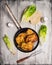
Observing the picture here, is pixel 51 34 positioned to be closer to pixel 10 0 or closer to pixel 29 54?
pixel 29 54

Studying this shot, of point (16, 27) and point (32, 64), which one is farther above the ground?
point (16, 27)

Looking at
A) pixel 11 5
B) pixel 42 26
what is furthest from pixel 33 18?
pixel 11 5

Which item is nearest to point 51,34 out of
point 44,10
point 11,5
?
point 44,10

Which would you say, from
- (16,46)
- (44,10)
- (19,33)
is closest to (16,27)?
(19,33)

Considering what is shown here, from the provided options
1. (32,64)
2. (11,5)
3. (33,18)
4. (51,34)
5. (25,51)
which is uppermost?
(11,5)

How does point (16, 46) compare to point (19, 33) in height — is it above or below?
below

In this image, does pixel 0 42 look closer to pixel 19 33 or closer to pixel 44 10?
pixel 19 33

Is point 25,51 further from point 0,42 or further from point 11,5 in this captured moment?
point 11,5
